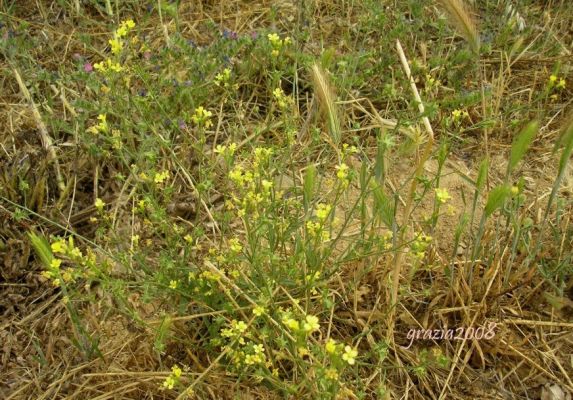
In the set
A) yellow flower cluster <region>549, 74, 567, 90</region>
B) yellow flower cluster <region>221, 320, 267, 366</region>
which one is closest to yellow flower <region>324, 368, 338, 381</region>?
yellow flower cluster <region>221, 320, 267, 366</region>

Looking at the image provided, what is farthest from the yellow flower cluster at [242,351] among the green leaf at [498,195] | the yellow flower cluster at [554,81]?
the yellow flower cluster at [554,81]

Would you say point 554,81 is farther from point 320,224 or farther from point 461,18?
point 320,224

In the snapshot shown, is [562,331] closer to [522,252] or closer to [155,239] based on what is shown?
[522,252]

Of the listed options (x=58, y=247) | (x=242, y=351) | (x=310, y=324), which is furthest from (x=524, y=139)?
(x=58, y=247)

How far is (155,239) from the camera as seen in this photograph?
2191 millimetres

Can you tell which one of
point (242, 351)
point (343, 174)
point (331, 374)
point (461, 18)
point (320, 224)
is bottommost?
point (242, 351)

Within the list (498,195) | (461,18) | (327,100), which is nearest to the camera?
(498,195)

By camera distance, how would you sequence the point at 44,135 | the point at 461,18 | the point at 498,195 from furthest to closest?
the point at 44,135 → the point at 461,18 → the point at 498,195

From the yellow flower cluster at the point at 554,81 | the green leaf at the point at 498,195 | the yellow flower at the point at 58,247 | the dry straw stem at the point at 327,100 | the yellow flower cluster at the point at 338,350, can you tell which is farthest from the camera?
the yellow flower cluster at the point at 554,81

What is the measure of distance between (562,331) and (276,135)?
1230 millimetres

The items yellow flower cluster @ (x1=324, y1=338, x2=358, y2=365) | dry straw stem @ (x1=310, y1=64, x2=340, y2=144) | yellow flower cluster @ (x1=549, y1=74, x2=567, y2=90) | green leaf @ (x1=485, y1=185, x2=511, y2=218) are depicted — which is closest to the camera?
yellow flower cluster @ (x1=324, y1=338, x2=358, y2=365)

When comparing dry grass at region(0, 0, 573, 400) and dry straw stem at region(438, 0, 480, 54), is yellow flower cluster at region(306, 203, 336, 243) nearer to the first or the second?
dry grass at region(0, 0, 573, 400)

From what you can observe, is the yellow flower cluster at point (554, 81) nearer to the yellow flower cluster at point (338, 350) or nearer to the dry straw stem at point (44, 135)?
the yellow flower cluster at point (338, 350)

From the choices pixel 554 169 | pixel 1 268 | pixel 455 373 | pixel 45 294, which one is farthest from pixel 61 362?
pixel 554 169
